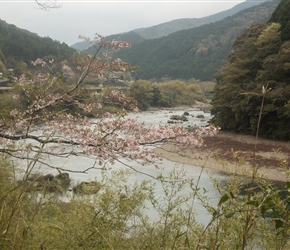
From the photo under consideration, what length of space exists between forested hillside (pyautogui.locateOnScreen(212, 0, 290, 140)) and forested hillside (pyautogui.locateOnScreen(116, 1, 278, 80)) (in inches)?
2779

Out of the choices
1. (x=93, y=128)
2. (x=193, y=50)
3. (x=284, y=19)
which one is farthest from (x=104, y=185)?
(x=193, y=50)

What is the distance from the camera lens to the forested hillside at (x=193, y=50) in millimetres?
106500

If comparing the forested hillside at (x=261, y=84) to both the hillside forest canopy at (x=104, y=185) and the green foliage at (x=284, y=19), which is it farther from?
the hillside forest canopy at (x=104, y=185)

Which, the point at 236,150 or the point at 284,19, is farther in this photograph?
the point at 284,19

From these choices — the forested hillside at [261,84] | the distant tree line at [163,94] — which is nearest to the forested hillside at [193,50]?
the distant tree line at [163,94]

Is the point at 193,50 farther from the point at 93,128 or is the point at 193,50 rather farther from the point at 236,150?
the point at 93,128

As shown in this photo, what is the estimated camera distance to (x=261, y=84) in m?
23.5

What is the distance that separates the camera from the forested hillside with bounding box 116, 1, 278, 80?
106 m

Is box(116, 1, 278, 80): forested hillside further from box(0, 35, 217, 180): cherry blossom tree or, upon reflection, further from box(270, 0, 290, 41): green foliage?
box(0, 35, 217, 180): cherry blossom tree

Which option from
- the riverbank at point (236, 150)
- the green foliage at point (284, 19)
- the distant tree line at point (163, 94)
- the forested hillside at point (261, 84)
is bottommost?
the distant tree line at point (163, 94)

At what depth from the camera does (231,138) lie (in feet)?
82.4

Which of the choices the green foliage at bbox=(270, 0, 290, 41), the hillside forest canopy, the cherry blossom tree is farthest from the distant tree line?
the cherry blossom tree

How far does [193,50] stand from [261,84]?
322 feet

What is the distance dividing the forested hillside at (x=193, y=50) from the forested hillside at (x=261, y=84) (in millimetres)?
70596
